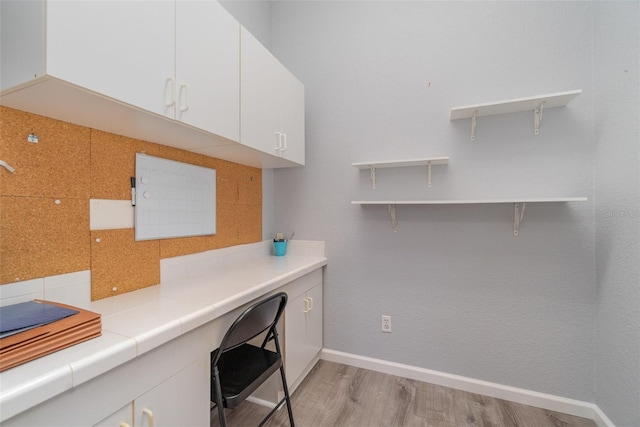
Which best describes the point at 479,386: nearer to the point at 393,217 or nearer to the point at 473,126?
the point at 393,217

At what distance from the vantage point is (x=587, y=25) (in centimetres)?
156

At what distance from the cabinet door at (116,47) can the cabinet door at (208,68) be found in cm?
5

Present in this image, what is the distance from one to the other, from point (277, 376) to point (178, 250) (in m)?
0.91

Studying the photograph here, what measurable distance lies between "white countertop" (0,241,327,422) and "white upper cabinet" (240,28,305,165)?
75 centimetres

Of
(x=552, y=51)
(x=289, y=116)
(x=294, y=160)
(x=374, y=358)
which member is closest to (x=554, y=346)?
(x=374, y=358)

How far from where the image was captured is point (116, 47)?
2.98ft

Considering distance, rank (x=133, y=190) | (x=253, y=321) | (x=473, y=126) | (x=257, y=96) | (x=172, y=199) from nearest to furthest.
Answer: (x=253, y=321), (x=133, y=190), (x=172, y=199), (x=257, y=96), (x=473, y=126)

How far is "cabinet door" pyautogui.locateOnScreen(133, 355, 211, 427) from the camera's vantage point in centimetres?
86

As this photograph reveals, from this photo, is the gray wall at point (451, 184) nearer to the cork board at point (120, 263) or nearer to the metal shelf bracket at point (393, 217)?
the metal shelf bracket at point (393, 217)

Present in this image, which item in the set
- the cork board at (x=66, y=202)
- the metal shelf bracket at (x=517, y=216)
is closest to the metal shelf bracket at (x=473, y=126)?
the metal shelf bracket at (x=517, y=216)

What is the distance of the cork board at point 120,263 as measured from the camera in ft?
3.78

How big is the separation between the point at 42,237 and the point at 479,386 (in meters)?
2.41

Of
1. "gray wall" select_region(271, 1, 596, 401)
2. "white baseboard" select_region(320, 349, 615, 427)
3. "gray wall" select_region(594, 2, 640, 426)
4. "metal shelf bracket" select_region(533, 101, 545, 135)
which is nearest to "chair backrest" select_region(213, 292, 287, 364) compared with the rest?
"gray wall" select_region(271, 1, 596, 401)

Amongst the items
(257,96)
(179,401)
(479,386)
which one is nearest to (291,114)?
Result: (257,96)
